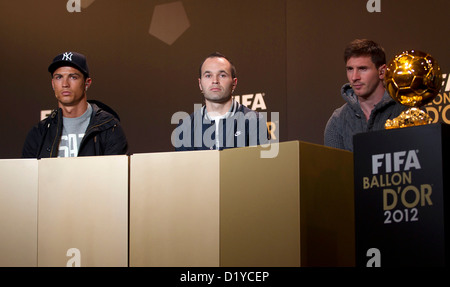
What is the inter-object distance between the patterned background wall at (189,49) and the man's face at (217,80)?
926mm

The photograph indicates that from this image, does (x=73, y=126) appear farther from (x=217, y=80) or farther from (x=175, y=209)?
(x=175, y=209)

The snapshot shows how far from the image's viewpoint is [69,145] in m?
3.19

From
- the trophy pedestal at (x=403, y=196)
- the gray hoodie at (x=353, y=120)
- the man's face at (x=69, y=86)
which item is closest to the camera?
the trophy pedestal at (x=403, y=196)

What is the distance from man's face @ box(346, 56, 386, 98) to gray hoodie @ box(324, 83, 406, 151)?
0.21 feet

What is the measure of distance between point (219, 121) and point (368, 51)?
2.99ft

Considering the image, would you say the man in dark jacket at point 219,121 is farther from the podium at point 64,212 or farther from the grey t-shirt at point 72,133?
the podium at point 64,212

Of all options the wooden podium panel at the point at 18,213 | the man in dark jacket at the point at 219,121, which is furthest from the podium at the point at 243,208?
the man in dark jacket at the point at 219,121

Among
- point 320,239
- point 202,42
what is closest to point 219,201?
point 320,239

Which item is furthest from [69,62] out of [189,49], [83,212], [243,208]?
[243,208]

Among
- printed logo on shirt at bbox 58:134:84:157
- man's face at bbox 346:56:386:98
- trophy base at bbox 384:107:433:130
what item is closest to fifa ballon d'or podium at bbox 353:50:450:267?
trophy base at bbox 384:107:433:130

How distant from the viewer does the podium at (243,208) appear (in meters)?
1.83

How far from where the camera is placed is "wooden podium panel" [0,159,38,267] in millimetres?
2225

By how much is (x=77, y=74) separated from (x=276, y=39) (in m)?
1.46

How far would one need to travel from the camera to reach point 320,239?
186cm
